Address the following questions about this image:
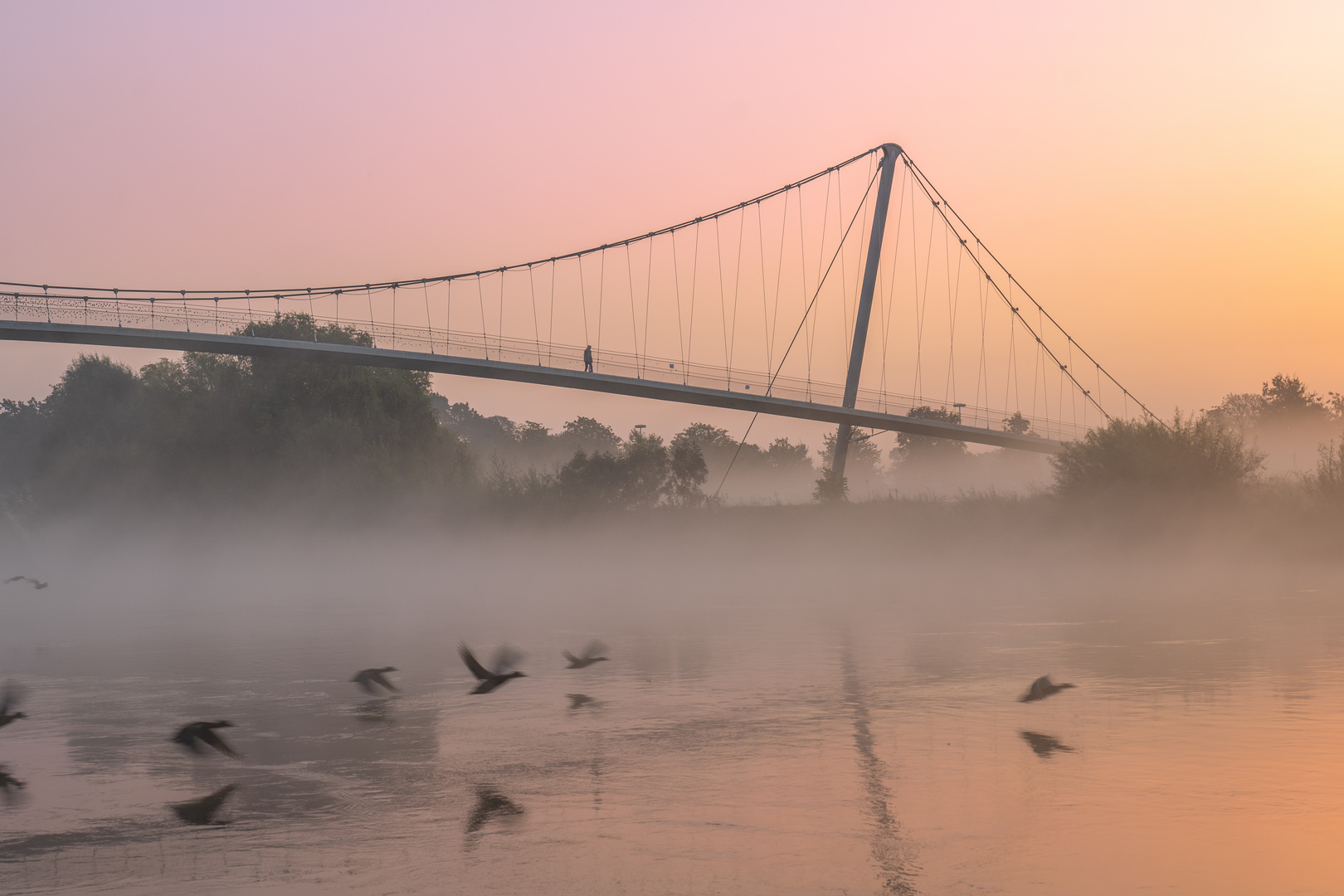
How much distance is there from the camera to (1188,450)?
40.3 metres

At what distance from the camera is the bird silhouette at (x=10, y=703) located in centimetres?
1144

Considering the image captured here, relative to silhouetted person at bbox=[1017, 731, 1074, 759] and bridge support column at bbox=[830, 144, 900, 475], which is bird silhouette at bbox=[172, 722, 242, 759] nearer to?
silhouetted person at bbox=[1017, 731, 1074, 759]

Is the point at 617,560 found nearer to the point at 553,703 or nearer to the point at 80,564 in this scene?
the point at 80,564

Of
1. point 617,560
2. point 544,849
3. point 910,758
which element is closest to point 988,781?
point 910,758

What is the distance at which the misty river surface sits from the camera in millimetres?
6812

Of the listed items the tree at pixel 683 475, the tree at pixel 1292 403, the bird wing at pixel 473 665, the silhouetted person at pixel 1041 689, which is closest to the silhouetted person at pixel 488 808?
the bird wing at pixel 473 665

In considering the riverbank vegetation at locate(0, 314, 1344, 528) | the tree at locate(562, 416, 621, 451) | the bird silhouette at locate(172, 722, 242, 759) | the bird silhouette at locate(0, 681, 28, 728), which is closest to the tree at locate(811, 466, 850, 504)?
the riverbank vegetation at locate(0, 314, 1344, 528)

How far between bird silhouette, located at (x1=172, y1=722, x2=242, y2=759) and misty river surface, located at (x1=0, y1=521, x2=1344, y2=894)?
15 centimetres

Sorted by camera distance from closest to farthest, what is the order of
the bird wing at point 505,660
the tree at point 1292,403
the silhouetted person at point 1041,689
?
the silhouetted person at point 1041,689, the bird wing at point 505,660, the tree at point 1292,403

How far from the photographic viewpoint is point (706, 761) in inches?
384

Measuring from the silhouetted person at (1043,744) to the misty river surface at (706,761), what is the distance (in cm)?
12

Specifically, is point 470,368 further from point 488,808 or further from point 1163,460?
point 488,808

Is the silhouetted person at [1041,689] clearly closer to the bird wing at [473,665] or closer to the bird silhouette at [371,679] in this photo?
the bird wing at [473,665]

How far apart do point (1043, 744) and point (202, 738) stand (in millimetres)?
7078
